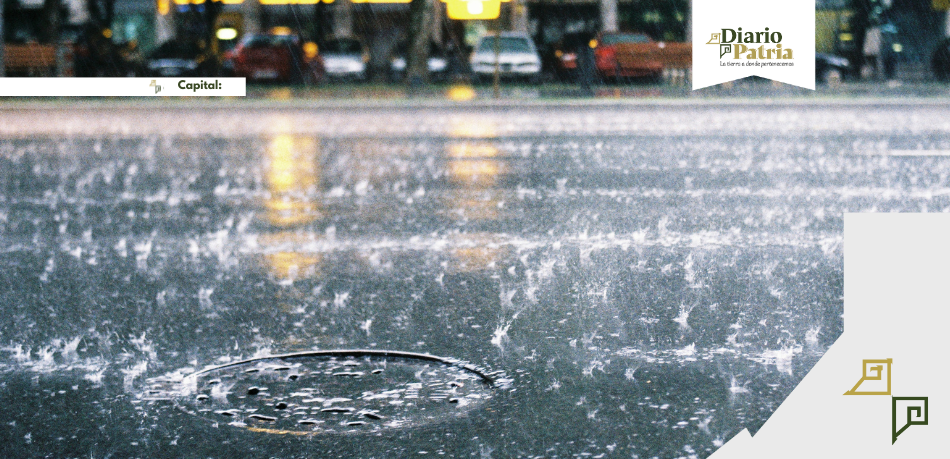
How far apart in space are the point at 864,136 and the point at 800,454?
12234 millimetres

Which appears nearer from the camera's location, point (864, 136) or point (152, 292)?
point (152, 292)

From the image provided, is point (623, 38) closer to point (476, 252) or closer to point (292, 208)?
point (292, 208)

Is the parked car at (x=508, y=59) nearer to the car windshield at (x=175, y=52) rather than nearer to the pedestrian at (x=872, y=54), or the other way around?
the car windshield at (x=175, y=52)

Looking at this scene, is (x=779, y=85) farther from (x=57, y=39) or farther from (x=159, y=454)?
(x=159, y=454)

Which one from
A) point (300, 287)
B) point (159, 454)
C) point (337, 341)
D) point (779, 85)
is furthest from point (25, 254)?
point (779, 85)

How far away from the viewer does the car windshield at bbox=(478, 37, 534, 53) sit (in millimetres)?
32469

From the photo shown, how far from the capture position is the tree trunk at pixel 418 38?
95.6 feet

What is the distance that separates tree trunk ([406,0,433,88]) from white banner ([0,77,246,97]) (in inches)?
163

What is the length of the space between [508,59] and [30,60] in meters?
12.6

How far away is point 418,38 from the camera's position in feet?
96.9

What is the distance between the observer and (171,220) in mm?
8430

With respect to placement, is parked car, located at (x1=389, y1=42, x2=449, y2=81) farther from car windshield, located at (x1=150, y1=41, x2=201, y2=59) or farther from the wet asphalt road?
the wet asphalt road

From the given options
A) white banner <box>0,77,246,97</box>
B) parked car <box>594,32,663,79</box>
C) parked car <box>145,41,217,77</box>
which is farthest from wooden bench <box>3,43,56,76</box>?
parked car <box>594,32,663,79</box>

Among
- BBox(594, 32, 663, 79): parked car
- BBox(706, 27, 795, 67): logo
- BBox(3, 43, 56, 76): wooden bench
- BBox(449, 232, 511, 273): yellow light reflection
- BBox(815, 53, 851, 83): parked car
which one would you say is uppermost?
BBox(449, 232, 511, 273): yellow light reflection
